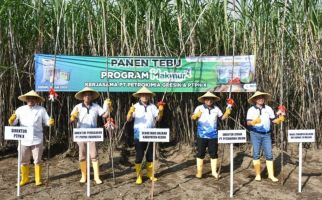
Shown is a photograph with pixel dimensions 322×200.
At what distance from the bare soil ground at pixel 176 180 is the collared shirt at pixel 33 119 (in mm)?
611

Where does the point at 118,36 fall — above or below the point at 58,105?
above

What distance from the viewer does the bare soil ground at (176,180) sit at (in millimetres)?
5059

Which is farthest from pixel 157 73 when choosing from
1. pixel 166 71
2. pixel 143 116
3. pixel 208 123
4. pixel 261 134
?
pixel 261 134

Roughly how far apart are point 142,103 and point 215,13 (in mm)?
2245

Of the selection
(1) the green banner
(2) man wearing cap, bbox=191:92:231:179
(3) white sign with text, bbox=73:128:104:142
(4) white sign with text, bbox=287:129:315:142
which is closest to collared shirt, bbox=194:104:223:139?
(2) man wearing cap, bbox=191:92:231:179

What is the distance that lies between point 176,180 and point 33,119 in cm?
217

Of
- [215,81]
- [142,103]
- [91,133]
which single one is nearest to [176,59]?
[215,81]

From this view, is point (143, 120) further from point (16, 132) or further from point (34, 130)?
point (16, 132)

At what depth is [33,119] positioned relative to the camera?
5.50m

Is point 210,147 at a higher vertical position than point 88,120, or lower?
lower

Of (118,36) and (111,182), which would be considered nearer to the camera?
(111,182)

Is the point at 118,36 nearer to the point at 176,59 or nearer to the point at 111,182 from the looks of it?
the point at 176,59

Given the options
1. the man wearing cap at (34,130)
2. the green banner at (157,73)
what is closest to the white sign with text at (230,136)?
the green banner at (157,73)

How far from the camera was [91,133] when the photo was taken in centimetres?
505
